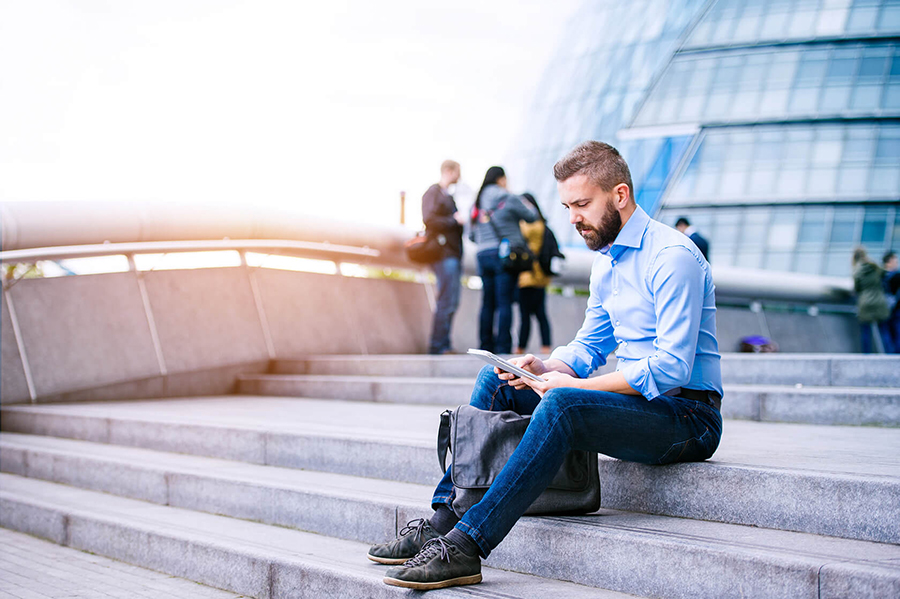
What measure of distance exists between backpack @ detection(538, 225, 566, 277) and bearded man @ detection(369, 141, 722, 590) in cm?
543

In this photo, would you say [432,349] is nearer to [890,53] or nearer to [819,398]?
[819,398]

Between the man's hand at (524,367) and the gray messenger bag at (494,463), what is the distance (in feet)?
0.41

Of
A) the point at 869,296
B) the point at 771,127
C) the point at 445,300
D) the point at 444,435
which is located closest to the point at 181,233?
the point at 445,300

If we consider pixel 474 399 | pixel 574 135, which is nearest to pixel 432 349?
pixel 474 399

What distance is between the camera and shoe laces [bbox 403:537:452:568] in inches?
114

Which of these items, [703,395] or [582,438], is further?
[703,395]

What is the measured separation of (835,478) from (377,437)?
2.37m

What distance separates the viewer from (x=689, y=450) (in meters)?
3.14

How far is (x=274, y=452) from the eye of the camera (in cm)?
503

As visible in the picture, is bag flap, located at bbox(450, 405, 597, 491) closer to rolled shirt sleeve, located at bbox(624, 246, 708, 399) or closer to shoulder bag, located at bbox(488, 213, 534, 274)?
rolled shirt sleeve, located at bbox(624, 246, 708, 399)

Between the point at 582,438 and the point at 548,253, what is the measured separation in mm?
6071

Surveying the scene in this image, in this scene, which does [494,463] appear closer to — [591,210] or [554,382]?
[554,382]

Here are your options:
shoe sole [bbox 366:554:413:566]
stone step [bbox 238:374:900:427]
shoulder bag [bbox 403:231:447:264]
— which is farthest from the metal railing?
shoe sole [bbox 366:554:413:566]

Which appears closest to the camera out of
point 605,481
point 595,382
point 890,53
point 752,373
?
point 595,382
